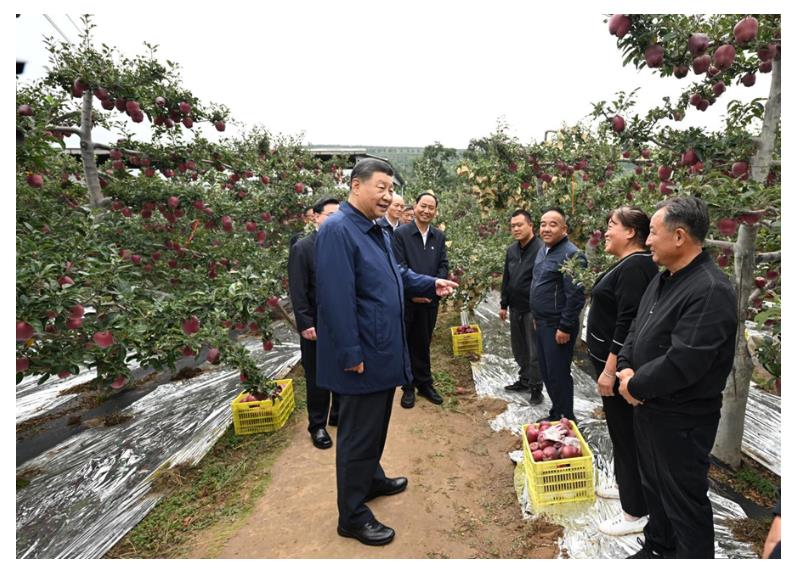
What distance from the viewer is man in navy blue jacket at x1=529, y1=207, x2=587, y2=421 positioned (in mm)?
2816

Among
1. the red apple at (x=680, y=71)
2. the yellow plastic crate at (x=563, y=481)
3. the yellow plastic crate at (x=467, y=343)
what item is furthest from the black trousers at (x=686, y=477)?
the yellow plastic crate at (x=467, y=343)

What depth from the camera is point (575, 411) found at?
3.40 meters

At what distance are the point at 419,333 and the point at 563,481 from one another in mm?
1741

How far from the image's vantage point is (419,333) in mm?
3662

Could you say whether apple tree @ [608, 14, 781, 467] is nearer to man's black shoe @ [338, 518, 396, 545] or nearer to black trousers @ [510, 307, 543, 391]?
black trousers @ [510, 307, 543, 391]

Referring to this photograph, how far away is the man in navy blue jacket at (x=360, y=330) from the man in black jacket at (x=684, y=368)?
1044 mm

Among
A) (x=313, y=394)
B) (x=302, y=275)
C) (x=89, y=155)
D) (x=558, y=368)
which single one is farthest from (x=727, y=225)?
(x=89, y=155)

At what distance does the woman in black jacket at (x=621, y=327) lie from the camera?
1901 millimetres

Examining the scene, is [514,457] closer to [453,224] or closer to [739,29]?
[739,29]

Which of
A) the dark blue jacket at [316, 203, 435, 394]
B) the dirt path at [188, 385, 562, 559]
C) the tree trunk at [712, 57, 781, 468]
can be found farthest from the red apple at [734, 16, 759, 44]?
the dirt path at [188, 385, 562, 559]

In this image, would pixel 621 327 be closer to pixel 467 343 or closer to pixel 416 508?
pixel 416 508

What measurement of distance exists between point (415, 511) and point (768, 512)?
1969mm

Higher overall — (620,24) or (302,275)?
(620,24)

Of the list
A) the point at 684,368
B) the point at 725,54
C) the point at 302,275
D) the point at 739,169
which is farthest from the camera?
the point at 302,275
